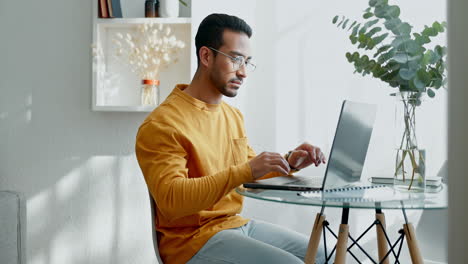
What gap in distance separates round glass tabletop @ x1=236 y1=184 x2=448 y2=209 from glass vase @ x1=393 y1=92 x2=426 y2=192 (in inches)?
1.5

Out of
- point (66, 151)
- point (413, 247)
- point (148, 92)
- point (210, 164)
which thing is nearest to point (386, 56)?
point (413, 247)

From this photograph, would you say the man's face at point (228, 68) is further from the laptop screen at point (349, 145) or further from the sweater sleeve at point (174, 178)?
the laptop screen at point (349, 145)

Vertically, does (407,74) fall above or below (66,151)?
above

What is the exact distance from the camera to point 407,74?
157 cm

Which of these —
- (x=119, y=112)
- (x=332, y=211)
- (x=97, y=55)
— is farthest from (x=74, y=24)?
(x=332, y=211)

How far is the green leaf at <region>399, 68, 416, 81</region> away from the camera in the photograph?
1565 mm

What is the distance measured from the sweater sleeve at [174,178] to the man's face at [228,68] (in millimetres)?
350

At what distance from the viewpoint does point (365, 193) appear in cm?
146

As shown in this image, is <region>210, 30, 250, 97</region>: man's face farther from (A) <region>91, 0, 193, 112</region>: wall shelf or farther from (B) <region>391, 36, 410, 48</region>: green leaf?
(A) <region>91, 0, 193, 112</region>: wall shelf

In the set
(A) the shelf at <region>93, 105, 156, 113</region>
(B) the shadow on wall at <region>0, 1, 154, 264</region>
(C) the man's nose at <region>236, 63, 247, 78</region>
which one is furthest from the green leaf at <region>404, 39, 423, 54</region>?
(B) the shadow on wall at <region>0, 1, 154, 264</region>

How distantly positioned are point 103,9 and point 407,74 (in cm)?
178

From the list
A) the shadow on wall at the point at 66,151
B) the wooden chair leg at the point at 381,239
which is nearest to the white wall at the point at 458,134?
the wooden chair leg at the point at 381,239

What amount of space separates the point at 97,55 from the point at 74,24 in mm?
265

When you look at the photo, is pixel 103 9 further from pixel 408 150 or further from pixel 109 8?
pixel 408 150
